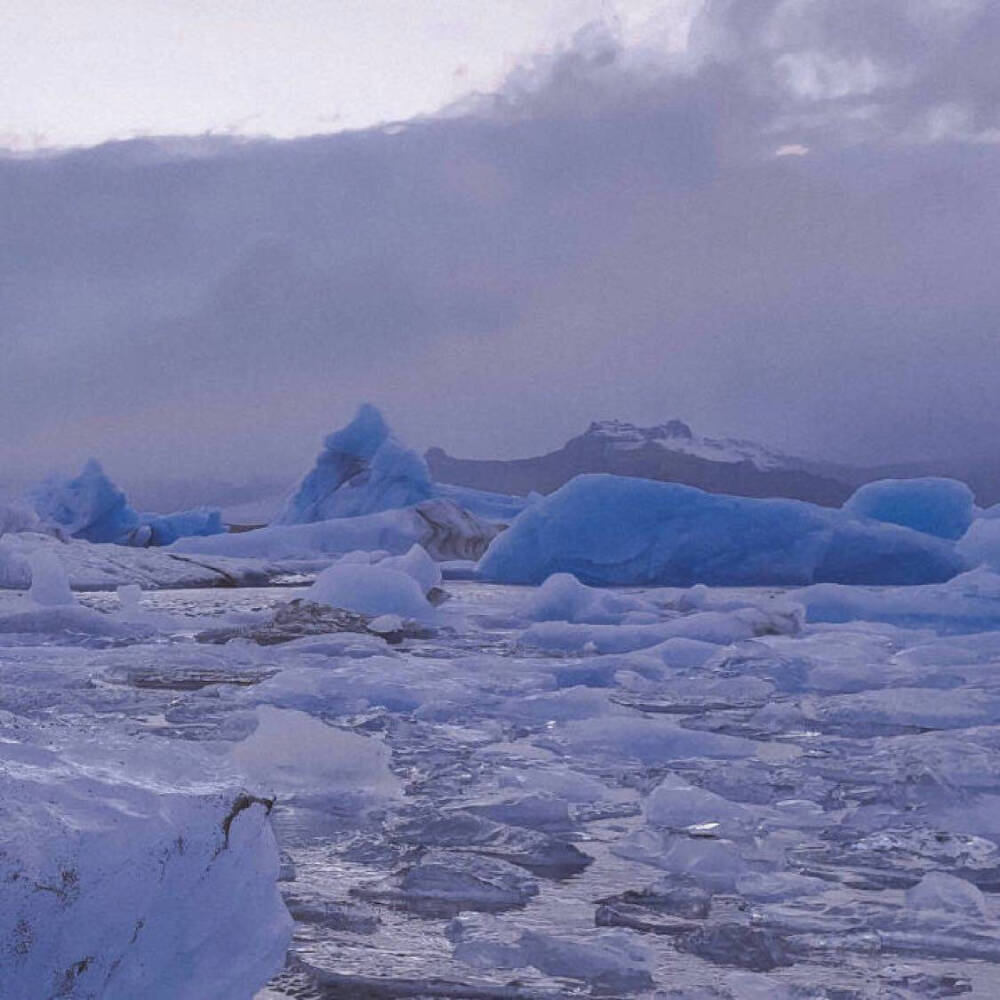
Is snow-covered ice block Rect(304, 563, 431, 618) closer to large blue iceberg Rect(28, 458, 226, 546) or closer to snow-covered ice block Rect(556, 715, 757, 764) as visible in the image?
snow-covered ice block Rect(556, 715, 757, 764)

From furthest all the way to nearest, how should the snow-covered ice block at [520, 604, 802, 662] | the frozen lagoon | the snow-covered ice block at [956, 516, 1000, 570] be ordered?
the snow-covered ice block at [956, 516, 1000, 570] → the snow-covered ice block at [520, 604, 802, 662] → the frozen lagoon

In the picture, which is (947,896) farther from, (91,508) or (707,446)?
(707,446)

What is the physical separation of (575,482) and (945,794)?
490 inches

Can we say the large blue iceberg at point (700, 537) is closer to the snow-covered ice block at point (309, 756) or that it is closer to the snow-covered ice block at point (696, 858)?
the snow-covered ice block at point (309, 756)

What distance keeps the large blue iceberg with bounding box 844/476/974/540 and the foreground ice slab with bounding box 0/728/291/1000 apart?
17.5 meters

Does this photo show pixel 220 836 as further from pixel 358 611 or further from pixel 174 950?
pixel 358 611

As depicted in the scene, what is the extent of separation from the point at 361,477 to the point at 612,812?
70.4ft

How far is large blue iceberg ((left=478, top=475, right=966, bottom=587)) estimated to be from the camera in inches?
602

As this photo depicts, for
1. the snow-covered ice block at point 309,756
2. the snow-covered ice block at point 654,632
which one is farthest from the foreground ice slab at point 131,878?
the snow-covered ice block at point 654,632

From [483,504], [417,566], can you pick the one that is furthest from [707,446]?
[417,566]

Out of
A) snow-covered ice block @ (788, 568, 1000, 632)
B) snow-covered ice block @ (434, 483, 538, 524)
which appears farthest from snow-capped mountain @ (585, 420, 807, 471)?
snow-covered ice block @ (788, 568, 1000, 632)

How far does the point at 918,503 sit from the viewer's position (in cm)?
1847

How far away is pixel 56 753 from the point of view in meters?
1.60

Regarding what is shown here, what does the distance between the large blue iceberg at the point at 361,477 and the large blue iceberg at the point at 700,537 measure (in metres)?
7.74
